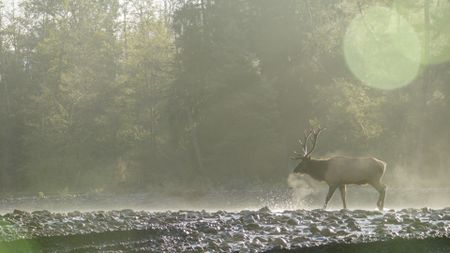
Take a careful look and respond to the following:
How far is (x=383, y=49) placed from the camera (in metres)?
39.3

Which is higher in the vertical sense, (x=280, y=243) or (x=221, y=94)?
(x=221, y=94)

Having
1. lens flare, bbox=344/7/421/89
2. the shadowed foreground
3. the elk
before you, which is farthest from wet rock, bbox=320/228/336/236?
lens flare, bbox=344/7/421/89

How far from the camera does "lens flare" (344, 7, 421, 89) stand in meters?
38.9

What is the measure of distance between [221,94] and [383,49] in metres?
10.3

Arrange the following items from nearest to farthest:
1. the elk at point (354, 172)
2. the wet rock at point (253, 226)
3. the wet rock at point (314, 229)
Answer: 1. the wet rock at point (314, 229)
2. the wet rock at point (253, 226)
3. the elk at point (354, 172)

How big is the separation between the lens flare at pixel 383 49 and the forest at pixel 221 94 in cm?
8

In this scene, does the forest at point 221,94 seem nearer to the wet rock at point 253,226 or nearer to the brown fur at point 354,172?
the brown fur at point 354,172

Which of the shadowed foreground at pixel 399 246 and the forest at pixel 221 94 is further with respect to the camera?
the forest at pixel 221 94

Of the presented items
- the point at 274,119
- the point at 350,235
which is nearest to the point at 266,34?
the point at 274,119

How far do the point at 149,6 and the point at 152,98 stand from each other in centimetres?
821

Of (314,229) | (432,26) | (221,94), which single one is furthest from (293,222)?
(221,94)

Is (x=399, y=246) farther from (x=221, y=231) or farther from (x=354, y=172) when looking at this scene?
(x=354, y=172)

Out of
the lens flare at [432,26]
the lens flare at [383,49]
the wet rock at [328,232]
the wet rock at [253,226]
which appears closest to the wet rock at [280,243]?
the wet rock at [328,232]

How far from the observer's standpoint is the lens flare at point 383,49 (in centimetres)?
3891
